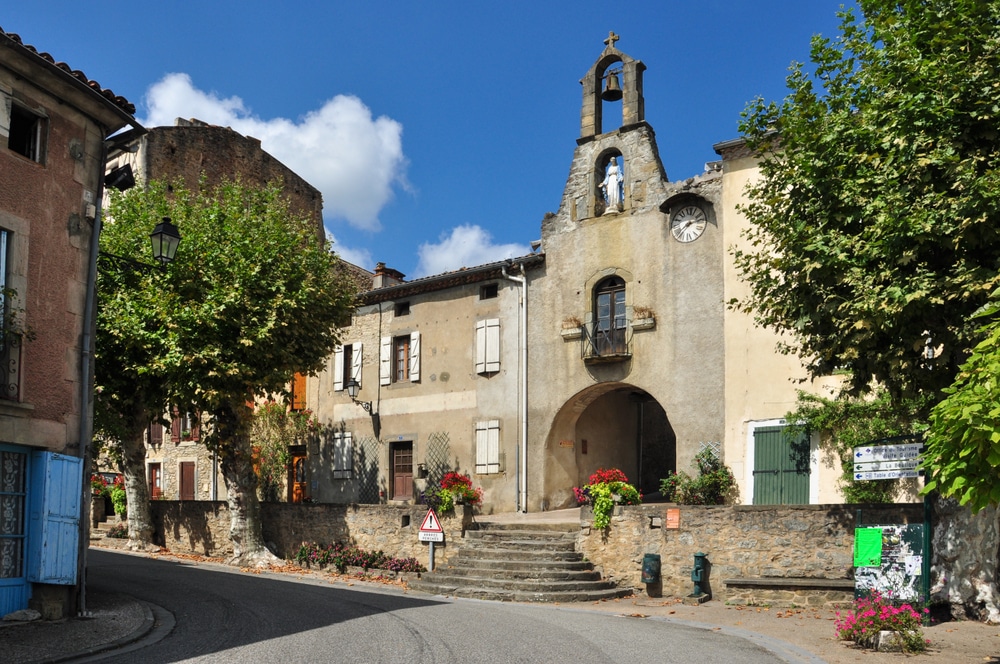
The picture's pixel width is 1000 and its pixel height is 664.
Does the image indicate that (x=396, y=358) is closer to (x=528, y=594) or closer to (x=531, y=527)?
(x=531, y=527)

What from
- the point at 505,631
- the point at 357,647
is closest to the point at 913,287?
the point at 505,631

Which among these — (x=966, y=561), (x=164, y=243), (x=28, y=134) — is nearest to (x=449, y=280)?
(x=164, y=243)

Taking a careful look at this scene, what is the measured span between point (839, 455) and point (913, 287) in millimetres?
7547

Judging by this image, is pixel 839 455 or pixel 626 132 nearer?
pixel 839 455

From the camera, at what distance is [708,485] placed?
18.2 m

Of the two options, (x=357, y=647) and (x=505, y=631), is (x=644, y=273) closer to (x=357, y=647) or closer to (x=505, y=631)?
(x=505, y=631)

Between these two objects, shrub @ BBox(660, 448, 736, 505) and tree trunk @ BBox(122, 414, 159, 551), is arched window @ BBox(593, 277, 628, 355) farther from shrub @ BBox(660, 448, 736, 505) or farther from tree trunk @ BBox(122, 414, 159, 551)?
tree trunk @ BBox(122, 414, 159, 551)

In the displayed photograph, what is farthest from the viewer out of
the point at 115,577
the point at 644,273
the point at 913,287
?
the point at 644,273

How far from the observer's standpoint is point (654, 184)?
20391 millimetres

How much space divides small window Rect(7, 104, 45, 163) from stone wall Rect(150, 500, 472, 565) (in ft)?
31.2

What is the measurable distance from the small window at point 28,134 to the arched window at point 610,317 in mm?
12225

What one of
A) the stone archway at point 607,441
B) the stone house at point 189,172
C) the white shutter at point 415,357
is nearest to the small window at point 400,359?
the white shutter at point 415,357

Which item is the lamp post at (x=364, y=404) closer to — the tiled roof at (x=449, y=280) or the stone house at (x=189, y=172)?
the tiled roof at (x=449, y=280)

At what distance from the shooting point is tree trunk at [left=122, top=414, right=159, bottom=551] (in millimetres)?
21688
